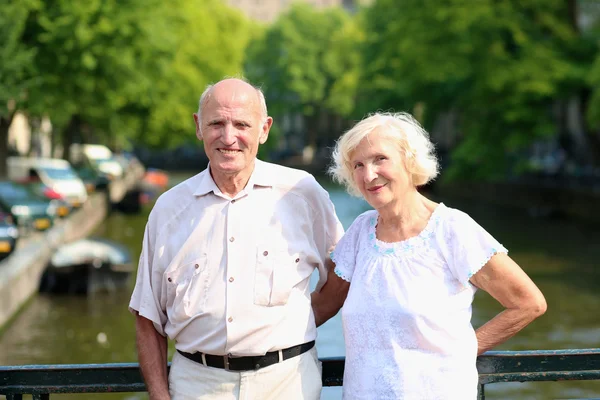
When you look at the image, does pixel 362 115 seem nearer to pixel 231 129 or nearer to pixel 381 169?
pixel 231 129

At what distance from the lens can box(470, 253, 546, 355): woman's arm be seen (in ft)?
10.5

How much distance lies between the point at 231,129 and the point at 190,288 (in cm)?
54

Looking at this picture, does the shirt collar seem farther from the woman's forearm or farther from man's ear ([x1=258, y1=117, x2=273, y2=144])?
the woman's forearm

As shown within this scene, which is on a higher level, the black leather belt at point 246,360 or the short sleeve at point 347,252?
the short sleeve at point 347,252

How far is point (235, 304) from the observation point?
3416mm

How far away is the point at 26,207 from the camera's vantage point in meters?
24.4

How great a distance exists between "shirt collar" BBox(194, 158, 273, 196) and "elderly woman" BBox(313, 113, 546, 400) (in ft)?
1.06

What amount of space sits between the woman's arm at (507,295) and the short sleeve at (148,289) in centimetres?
106

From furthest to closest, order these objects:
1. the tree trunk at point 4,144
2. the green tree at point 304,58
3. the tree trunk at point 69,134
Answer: the green tree at point 304,58
the tree trunk at point 69,134
the tree trunk at point 4,144

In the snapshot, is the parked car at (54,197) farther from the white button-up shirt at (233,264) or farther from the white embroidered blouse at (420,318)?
the white embroidered blouse at (420,318)

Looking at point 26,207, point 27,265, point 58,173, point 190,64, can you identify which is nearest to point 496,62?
point 26,207

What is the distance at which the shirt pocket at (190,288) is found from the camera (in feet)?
11.3

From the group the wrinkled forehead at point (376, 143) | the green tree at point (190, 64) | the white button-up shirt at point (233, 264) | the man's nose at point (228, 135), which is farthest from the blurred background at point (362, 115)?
the wrinkled forehead at point (376, 143)

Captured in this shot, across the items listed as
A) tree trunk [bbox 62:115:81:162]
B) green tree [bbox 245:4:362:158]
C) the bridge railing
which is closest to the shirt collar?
the bridge railing
